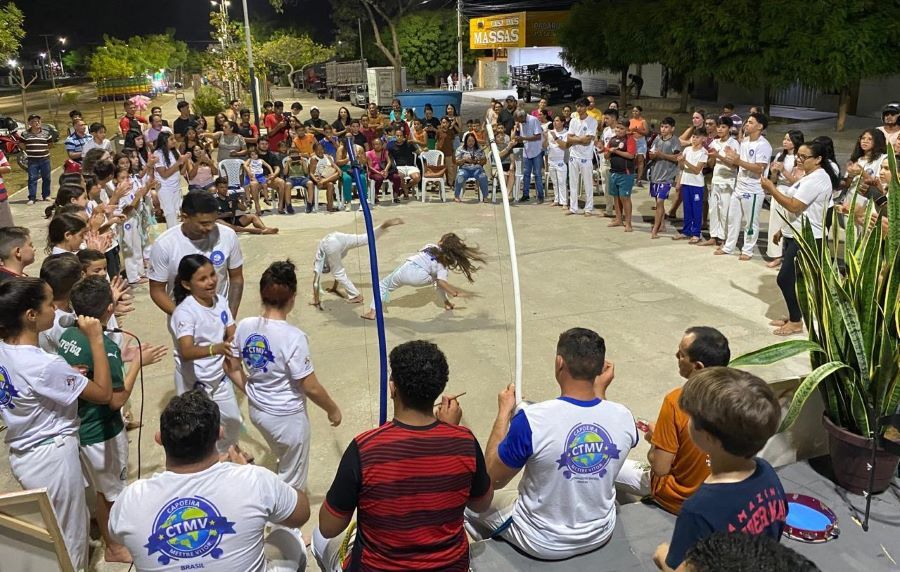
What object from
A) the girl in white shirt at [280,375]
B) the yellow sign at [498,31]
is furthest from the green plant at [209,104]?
the girl in white shirt at [280,375]

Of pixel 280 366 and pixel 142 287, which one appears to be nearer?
pixel 280 366

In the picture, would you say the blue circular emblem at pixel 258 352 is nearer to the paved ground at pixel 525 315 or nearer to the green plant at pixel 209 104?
the paved ground at pixel 525 315

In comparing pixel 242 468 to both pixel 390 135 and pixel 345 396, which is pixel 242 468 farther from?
pixel 390 135

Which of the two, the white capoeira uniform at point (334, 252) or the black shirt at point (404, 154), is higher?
the black shirt at point (404, 154)

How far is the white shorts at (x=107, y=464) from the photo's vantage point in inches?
146

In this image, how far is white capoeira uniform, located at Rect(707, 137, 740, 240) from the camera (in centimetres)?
913

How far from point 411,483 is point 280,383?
152cm

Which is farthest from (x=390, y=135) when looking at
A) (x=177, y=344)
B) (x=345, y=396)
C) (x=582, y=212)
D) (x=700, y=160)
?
(x=177, y=344)

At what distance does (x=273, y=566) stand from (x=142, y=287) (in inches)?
268

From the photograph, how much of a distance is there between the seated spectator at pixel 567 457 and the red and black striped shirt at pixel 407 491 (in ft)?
1.19

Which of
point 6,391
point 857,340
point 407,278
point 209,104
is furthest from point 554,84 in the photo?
point 6,391

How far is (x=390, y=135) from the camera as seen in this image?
574 inches

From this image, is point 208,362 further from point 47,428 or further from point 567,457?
point 567,457

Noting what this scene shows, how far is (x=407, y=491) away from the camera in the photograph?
248 centimetres
